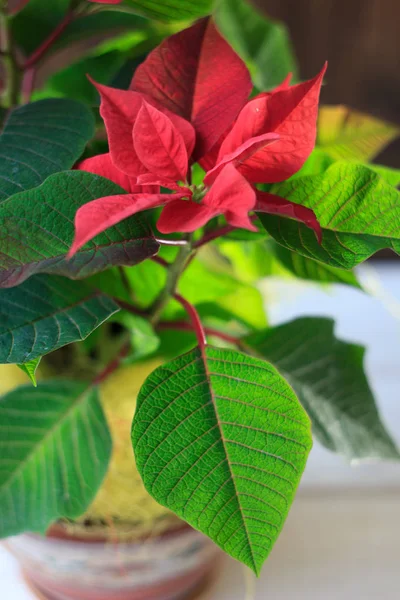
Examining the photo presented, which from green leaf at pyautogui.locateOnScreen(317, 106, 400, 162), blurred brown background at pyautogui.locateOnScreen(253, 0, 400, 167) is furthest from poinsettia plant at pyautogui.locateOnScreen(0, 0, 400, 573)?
blurred brown background at pyautogui.locateOnScreen(253, 0, 400, 167)

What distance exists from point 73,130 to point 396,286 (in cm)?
71

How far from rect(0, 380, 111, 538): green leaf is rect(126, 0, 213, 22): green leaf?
217 millimetres

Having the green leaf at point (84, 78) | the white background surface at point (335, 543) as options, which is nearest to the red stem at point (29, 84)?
the green leaf at point (84, 78)

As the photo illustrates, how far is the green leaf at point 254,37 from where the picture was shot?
18.7 inches

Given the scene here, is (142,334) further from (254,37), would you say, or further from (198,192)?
(254,37)

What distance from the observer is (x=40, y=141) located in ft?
0.92

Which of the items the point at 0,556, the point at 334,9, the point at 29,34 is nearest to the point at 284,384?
the point at 29,34

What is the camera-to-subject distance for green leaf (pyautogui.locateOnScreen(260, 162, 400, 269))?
25 centimetres

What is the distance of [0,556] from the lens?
0.57m

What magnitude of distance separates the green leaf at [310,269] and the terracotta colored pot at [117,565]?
0.21 m

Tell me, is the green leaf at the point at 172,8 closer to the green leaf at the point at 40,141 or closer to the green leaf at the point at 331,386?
the green leaf at the point at 40,141

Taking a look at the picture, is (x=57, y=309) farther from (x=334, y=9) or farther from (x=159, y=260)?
(x=334, y=9)

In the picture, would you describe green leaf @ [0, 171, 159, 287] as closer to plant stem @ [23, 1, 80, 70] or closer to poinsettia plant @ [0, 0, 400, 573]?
poinsettia plant @ [0, 0, 400, 573]

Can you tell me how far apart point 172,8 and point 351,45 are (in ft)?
2.57
